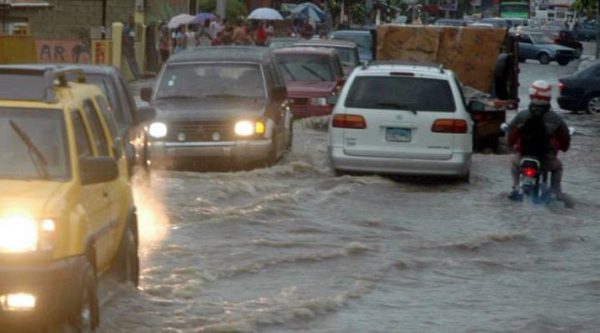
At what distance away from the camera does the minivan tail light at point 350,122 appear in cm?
1978

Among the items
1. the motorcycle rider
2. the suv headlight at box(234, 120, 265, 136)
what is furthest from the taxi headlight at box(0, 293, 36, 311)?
the suv headlight at box(234, 120, 265, 136)

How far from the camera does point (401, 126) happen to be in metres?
19.7

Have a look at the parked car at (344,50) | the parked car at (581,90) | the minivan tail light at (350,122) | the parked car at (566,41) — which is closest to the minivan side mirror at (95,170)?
the minivan tail light at (350,122)

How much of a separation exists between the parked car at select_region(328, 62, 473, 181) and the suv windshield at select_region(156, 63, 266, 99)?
1994mm

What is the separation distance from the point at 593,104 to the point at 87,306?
3025cm

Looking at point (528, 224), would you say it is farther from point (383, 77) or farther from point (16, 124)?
point (16, 124)

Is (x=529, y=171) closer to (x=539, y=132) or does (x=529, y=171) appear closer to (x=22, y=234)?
(x=539, y=132)

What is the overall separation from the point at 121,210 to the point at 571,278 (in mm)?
4858

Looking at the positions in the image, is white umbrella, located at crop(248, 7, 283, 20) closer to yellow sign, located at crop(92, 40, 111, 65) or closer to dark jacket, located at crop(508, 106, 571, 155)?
yellow sign, located at crop(92, 40, 111, 65)

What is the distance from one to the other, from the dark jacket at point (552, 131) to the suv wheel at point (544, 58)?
54.6 meters

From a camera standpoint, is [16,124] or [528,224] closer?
[16,124]

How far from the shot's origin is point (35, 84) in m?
9.62

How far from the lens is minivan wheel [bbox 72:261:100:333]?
8.98 m

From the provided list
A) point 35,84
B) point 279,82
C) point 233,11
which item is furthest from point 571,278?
point 233,11
